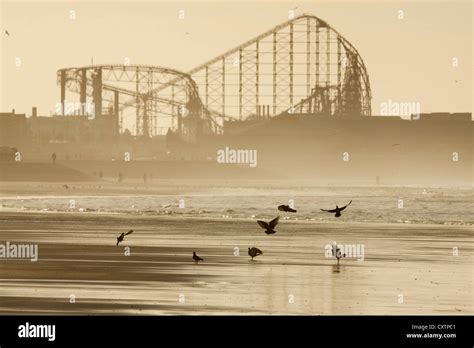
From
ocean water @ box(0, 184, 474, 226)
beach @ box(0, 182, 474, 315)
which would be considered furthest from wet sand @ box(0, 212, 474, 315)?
ocean water @ box(0, 184, 474, 226)

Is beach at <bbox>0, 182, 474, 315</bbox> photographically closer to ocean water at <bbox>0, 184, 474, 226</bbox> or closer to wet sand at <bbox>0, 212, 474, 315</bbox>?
wet sand at <bbox>0, 212, 474, 315</bbox>

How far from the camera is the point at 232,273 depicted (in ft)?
97.1

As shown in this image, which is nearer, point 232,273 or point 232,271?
point 232,273

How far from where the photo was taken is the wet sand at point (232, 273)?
24.0 m

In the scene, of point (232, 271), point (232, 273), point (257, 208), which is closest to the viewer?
point (232, 273)

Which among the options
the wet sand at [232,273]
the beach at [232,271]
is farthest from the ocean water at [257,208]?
the wet sand at [232,273]

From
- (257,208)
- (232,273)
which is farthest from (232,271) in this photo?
(257,208)

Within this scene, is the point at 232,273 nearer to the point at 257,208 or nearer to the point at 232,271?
the point at 232,271

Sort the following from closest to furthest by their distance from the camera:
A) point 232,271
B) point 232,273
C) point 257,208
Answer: point 232,273
point 232,271
point 257,208

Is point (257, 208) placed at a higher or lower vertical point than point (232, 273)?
higher

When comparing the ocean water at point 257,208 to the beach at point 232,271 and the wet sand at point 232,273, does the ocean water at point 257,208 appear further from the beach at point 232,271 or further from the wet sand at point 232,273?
the wet sand at point 232,273

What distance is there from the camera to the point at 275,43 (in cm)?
17200

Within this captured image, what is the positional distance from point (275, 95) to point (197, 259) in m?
146
